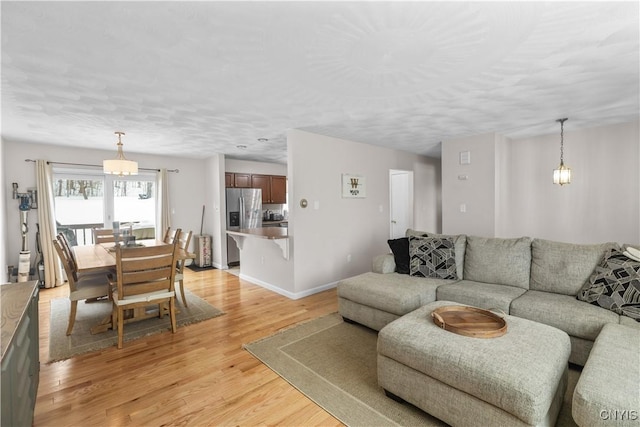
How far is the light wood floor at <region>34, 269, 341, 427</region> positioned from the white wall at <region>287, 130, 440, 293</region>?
3.66ft

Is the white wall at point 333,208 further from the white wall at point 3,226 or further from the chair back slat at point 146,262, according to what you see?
the white wall at point 3,226

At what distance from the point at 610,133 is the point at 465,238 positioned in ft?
8.22

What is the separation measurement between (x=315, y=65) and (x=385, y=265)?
2243 mm

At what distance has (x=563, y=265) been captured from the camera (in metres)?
2.65

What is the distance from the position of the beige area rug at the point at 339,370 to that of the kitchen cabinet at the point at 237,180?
12.3 feet

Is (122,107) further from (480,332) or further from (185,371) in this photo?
(480,332)

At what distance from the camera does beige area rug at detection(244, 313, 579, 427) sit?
1.83 metres

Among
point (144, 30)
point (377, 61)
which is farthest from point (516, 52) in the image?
point (144, 30)

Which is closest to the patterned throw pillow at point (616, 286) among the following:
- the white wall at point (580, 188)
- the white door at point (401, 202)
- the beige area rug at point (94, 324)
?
the white wall at point (580, 188)

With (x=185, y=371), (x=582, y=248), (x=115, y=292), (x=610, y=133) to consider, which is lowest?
(x=185, y=371)

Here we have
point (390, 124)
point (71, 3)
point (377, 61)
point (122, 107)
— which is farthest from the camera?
point (390, 124)

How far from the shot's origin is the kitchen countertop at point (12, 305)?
118 cm

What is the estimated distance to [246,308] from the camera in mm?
3664

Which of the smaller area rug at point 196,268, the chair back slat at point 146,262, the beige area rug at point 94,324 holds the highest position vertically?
the chair back slat at point 146,262
